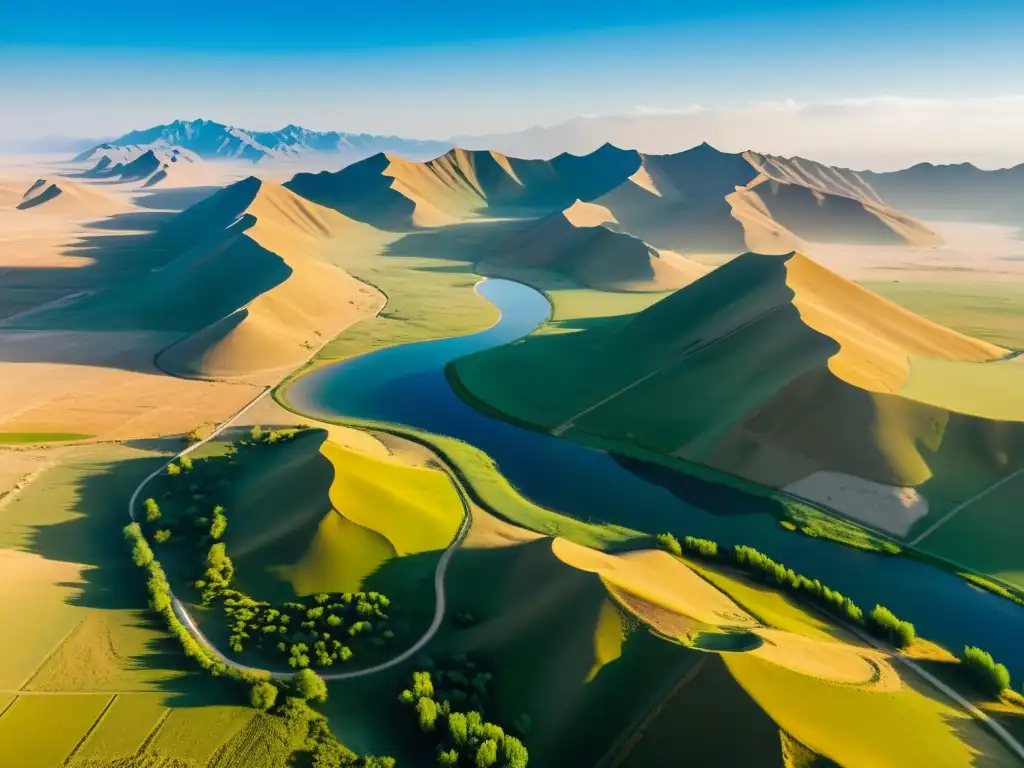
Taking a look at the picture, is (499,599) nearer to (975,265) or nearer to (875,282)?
(875,282)

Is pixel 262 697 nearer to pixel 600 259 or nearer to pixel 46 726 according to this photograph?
pixel 46 726

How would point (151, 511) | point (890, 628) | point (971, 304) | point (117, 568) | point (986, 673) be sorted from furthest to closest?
point (971, 304), point (151, 511), point (117, 568), point (890, 628), point (986, 673)

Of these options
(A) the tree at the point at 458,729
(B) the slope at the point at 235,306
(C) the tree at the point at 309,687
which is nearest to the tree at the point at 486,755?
(A) the tree at the point at 458,729

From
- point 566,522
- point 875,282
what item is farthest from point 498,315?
point 875,282

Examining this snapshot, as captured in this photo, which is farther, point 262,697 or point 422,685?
point 422,685

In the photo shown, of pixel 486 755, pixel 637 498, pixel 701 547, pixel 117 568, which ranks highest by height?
pixel 701 547

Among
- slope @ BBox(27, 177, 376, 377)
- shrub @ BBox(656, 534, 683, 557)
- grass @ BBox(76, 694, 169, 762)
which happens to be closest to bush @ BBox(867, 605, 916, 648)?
shrub @ BBox(656, 534, 683, 557)

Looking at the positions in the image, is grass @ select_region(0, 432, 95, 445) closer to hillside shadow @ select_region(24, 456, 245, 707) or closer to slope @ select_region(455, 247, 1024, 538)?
hillside shadow @ select_region(24, 456, 245, 707)

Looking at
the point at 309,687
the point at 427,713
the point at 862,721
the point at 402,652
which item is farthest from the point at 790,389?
the point at 309,687
